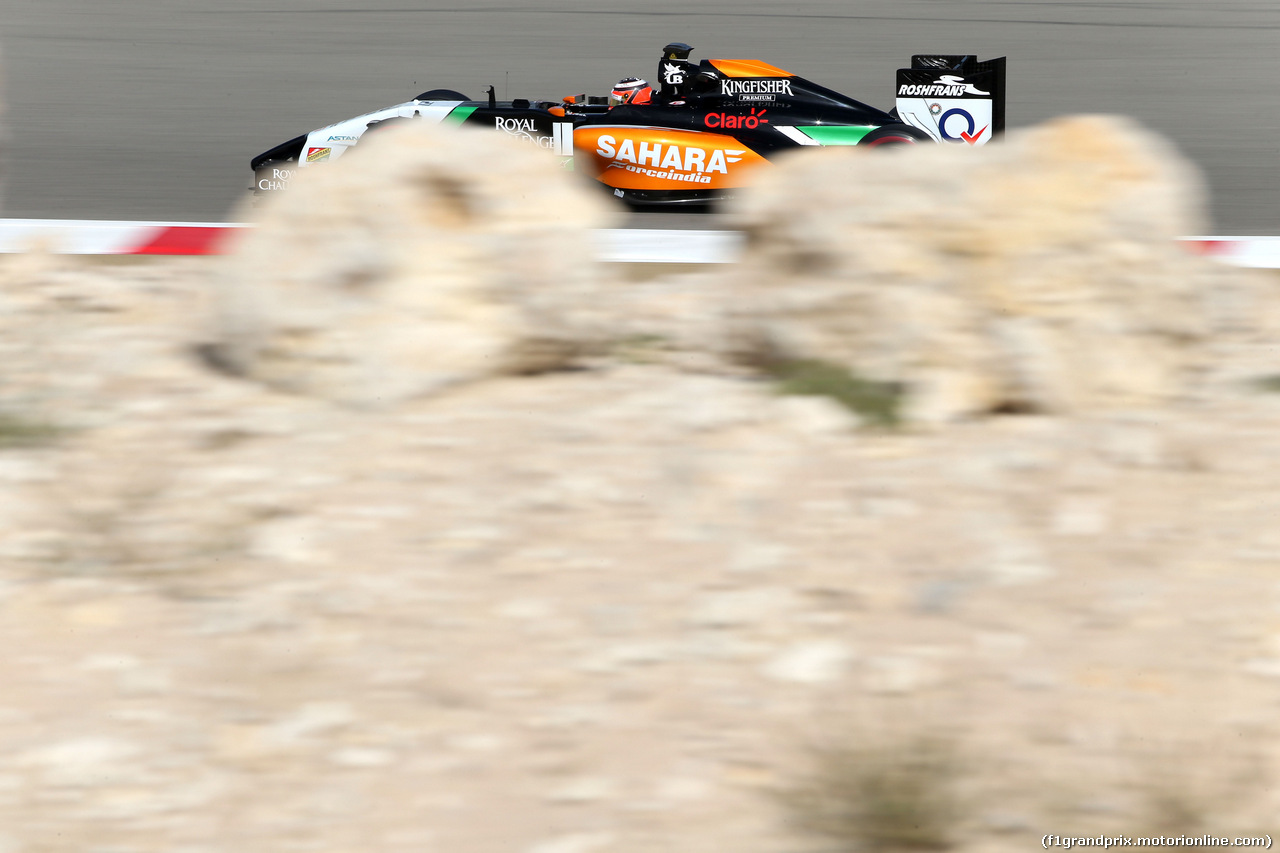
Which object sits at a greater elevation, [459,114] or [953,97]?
[953,97]

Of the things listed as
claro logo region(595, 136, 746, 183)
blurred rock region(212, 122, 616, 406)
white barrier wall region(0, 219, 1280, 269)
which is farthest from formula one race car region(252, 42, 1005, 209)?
blurred rock region(212, 122, 616, 406)

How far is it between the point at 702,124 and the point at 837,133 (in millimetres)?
861

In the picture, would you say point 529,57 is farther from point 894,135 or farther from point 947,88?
point 894,135

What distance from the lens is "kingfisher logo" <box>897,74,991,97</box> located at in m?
7.71

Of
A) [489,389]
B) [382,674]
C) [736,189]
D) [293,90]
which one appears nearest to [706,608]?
[382,674]

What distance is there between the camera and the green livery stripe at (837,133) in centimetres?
748

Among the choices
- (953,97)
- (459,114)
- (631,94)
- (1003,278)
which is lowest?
(1003,278)

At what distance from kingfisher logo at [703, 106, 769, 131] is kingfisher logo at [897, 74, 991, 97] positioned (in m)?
1.09

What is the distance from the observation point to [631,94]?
8.96m

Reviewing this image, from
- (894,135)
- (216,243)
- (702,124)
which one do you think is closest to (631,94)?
(702,124)

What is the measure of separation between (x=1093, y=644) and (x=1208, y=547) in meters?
0.48

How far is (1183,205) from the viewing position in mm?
3758

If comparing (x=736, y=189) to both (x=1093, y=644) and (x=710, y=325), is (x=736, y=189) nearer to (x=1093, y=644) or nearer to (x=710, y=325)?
(x=710, y=325)

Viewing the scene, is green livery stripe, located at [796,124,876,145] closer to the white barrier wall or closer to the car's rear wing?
the car's rear wing
